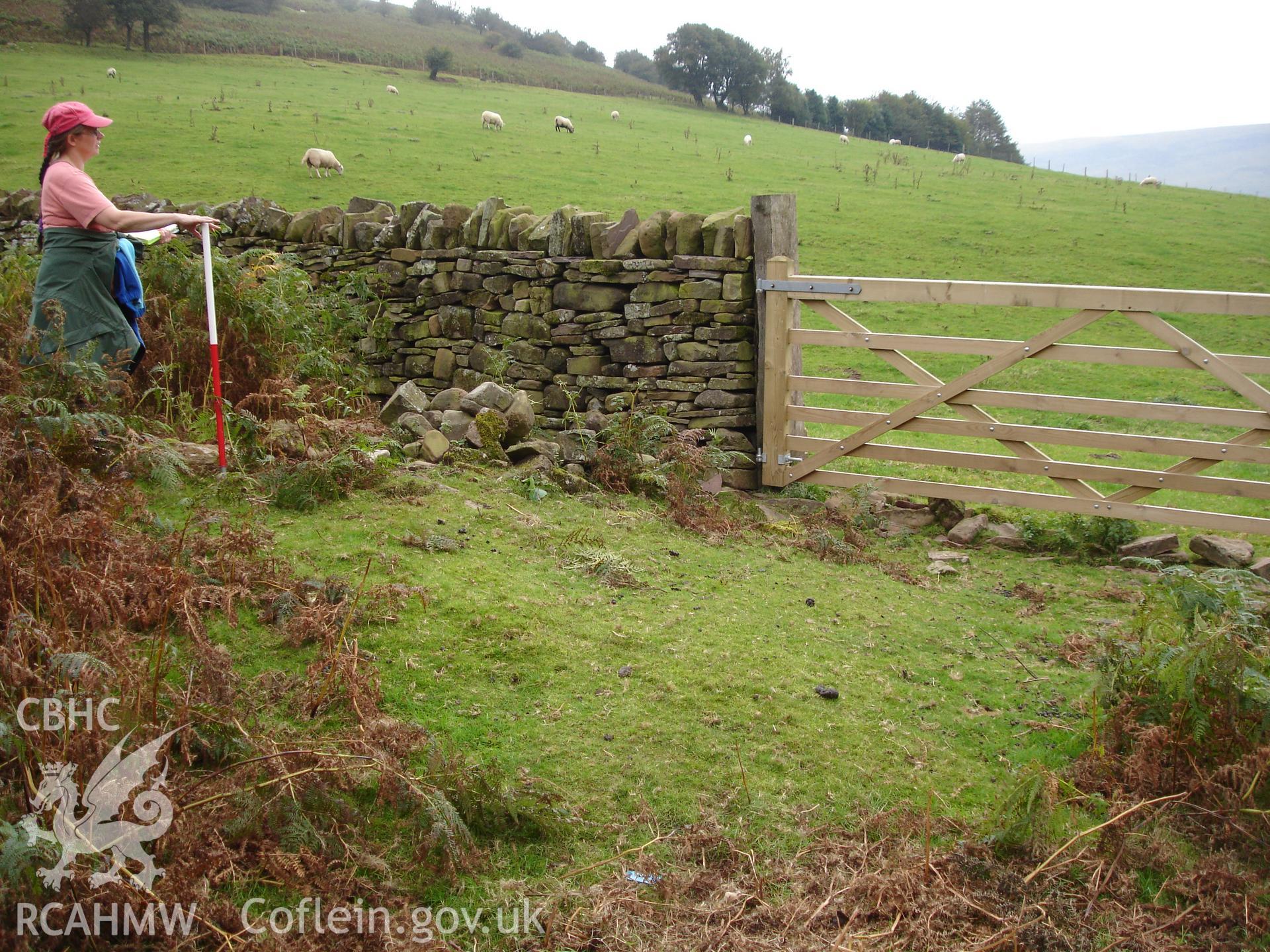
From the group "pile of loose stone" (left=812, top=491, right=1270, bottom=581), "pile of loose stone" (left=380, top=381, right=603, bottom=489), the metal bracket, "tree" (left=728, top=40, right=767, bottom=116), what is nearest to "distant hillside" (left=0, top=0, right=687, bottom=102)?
"tree" (left=728, top=40, right=767, bottom=116)

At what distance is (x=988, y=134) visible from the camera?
71125 millimetres

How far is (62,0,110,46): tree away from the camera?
34719 millimetres

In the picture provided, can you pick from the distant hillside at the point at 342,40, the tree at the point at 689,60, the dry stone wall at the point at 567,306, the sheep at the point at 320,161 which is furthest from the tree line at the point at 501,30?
the dry stone wall at the point at 567,306

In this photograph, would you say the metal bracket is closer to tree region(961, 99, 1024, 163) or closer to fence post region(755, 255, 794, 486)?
fence post region(755, 255, 794, 486)

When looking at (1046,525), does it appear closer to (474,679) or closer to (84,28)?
(474,679)

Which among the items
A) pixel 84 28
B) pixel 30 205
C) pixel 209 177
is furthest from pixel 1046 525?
pixel 84 28

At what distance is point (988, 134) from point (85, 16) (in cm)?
6244

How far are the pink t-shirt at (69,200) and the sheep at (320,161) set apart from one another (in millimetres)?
15771

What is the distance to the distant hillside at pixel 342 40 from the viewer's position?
119 ft

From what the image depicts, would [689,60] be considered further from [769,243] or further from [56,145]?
[56,145]

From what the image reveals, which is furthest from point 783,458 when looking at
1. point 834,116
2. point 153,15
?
point 834,116

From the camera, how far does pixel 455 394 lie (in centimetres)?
780

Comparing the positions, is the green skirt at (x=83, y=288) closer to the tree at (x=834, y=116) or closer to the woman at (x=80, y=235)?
the woman at (x=80, y=235)

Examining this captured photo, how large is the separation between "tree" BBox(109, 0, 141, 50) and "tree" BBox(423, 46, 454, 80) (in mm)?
13494
